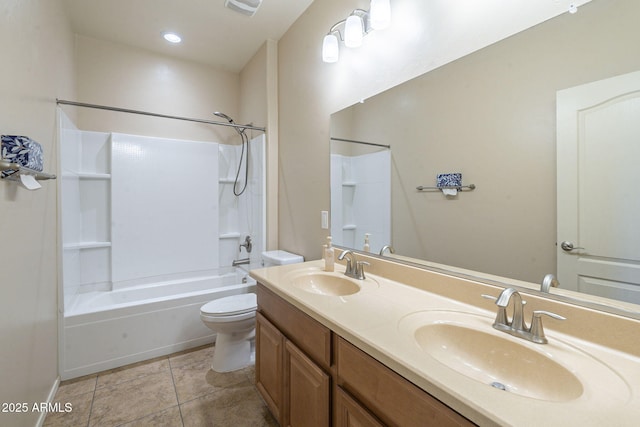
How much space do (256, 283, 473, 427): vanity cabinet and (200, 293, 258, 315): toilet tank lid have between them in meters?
0.47

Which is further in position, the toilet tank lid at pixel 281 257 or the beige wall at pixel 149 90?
the beige wall at pixel 149 90

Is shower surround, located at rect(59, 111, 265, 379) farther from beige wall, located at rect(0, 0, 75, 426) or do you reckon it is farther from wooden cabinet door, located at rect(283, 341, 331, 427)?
wooden cabinet door, located at rect(283, 341, 331, 427)

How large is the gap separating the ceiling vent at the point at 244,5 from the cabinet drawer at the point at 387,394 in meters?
2.43

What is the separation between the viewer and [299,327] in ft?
3.90

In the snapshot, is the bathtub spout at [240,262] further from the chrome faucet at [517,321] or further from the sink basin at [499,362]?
the chrome faucet at [517,321]

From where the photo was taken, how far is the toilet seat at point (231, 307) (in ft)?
6.48

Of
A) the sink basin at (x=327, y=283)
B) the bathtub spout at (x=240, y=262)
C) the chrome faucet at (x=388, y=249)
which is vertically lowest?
the bathtub spout at (x=240, y=262)

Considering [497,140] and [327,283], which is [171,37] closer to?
[327,283]

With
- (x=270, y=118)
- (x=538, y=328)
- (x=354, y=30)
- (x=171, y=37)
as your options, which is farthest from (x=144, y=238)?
(x=538, y=328)

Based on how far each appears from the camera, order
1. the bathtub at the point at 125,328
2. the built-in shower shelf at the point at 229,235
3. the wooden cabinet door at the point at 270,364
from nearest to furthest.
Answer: the wooden cabinet door at the point at 270,364 < the bathtub at the point at 125,328 < the built-in shower shelf at the point at 229,235

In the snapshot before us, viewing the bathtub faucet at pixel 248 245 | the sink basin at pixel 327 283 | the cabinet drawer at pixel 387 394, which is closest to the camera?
the cabinet drawer at pixel 387 394

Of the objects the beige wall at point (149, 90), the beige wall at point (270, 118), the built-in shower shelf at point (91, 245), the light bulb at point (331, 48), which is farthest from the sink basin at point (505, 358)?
the beige wall at point (149, 90)

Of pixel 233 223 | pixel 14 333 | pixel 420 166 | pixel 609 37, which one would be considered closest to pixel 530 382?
pixel 420 166

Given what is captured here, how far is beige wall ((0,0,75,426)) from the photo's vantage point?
1.16 m
